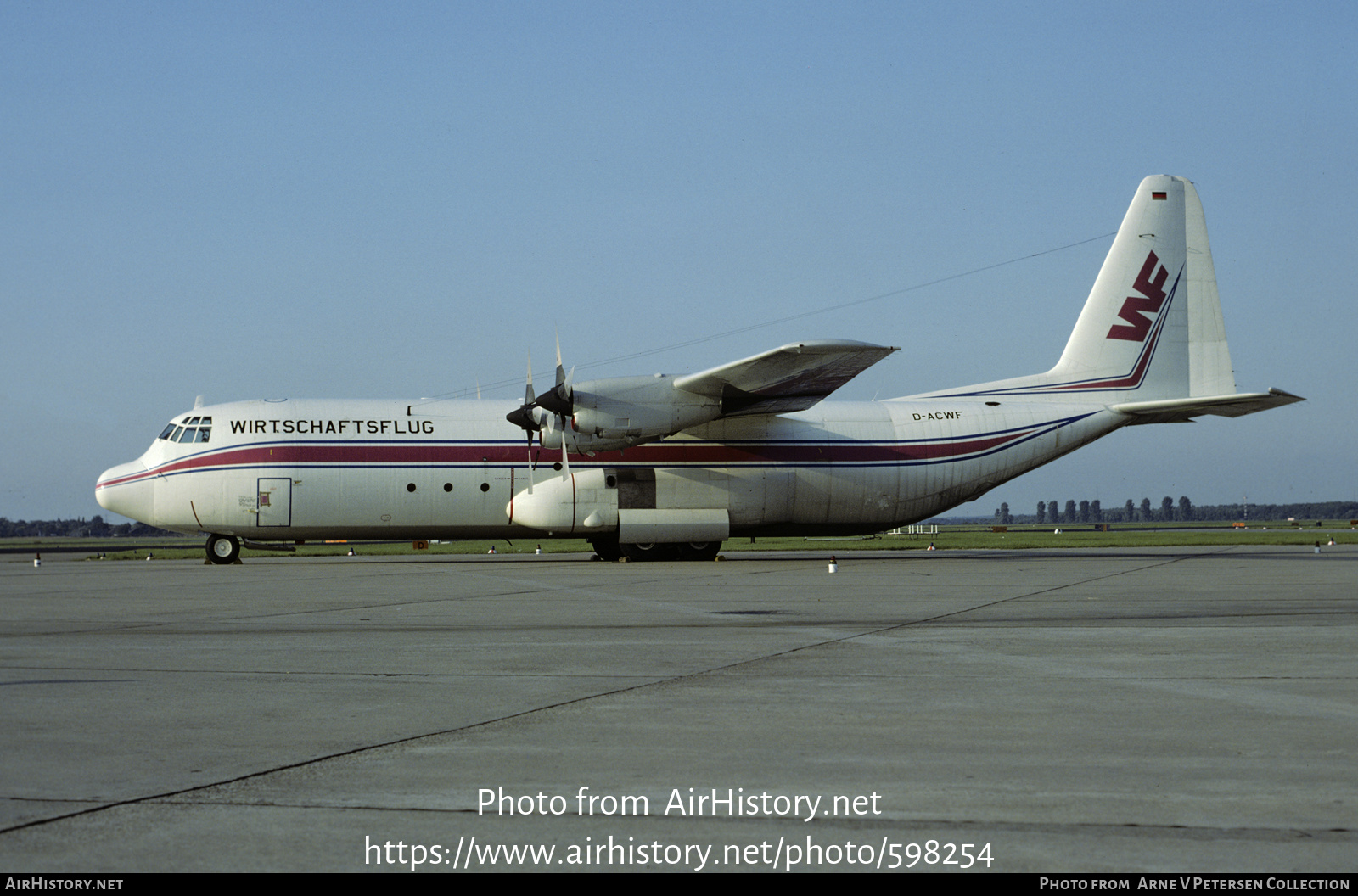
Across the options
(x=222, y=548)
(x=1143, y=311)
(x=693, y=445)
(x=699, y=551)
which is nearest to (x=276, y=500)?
(x=222, y=548)

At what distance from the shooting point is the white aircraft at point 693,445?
2641cm

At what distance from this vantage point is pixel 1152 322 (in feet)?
103

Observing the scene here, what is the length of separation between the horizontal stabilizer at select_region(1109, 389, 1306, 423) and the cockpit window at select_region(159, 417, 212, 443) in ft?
81.3

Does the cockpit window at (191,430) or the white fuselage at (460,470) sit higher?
the cockpit window at (191,430)

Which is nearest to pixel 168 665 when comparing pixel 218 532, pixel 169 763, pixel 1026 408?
pixel 169 763

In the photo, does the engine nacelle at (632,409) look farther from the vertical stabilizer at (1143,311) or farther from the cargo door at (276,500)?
the vertical stabilizer at (1143,311)

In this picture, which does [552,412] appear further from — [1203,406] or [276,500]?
[1203,406]

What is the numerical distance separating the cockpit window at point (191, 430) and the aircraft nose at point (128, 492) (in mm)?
1116

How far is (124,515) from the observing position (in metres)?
28.0

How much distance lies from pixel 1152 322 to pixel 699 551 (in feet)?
48.6

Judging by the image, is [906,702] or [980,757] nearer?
[980,757]

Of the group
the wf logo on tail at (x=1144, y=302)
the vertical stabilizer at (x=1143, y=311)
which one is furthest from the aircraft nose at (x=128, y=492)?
the wf logo on tail at (x=1144, y=302)
